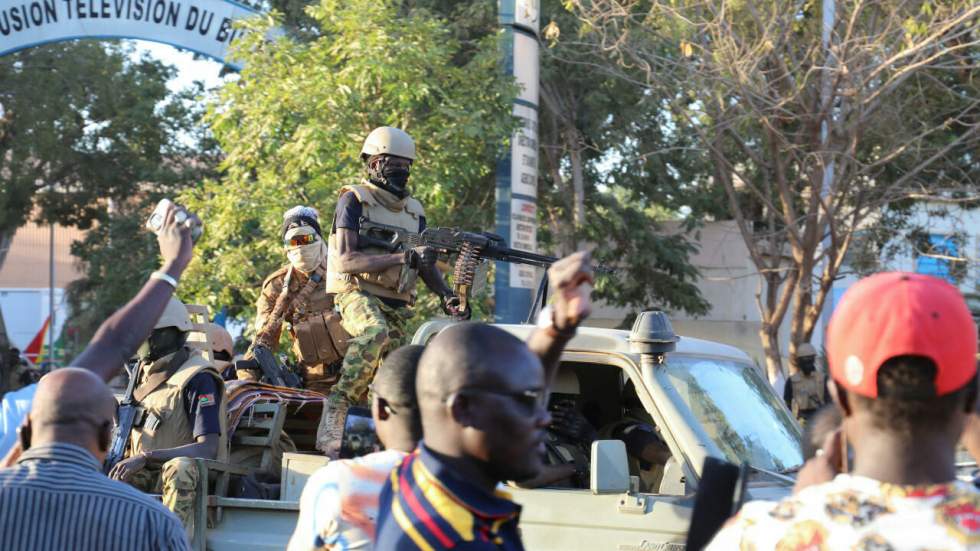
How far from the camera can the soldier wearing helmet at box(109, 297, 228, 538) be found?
5.91 meters

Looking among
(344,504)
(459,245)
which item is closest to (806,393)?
(459,245)

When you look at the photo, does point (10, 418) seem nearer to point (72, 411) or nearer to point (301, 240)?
point (72, 411)

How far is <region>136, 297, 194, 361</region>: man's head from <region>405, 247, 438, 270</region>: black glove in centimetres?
121

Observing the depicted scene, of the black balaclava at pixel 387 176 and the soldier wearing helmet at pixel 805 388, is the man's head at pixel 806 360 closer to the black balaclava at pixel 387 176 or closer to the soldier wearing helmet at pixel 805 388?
the soldier wearing helmet at pixel 805 388

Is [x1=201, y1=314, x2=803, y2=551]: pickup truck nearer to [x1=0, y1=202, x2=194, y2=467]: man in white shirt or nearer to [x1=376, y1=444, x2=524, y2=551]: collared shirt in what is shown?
[x1=0, y1=202, x2=194, y2=467]: man in white shirt

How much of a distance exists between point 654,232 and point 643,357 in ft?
43.7

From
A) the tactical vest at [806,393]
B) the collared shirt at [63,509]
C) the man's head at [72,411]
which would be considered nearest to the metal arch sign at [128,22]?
the tactical vest at [806,393]

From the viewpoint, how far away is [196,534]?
560 cm

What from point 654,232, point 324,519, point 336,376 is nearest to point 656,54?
point 654,232

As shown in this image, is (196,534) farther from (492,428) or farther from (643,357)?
(492,428)

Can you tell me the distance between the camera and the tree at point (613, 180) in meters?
17.2

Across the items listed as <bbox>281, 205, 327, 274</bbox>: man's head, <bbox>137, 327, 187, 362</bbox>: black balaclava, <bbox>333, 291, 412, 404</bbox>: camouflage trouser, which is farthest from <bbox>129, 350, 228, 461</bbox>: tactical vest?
<bbox>281, 205, 327, 274</bbox>: man's head

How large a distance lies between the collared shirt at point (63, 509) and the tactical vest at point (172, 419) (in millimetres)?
3249

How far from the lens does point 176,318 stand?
6.52 meters
